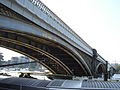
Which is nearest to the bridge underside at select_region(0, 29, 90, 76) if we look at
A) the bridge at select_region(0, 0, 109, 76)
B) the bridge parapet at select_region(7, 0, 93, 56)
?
the bridge at select_region(0, 0, 109, 76)

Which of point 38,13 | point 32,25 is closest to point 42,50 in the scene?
point 38,13

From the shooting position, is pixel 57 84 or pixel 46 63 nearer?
pixel 57 84

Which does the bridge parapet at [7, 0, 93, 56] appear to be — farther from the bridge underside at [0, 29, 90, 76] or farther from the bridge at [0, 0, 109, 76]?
the bridge underside at [0, 29, 90, 76]

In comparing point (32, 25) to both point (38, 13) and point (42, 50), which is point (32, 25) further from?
point (42, 50)

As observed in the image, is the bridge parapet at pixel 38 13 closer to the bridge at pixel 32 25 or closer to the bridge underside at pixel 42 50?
the bridge at pixel 32 25

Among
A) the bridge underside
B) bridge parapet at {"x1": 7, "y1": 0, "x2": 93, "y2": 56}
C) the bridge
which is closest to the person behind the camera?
the bridge

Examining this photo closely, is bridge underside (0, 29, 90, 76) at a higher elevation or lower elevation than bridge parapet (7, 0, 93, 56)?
lower

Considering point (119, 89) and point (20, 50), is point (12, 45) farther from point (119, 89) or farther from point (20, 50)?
point (119, 89)

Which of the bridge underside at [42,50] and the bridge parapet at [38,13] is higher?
the bridge parapet at [38,13]

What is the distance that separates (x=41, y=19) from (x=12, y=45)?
17.4 m

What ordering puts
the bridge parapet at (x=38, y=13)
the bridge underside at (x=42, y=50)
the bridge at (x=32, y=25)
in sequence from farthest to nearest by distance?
1. the bridge underside at (x=42, y=50)
2. the bridge parapet at (x=38, y=13)
3. the bridge at (x=32, y=25)

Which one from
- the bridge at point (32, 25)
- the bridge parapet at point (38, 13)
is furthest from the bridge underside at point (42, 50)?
the bridge parapet at point (38, 13)

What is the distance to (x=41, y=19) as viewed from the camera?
17.9 m

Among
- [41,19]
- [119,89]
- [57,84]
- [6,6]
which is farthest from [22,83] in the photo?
[41,19]
